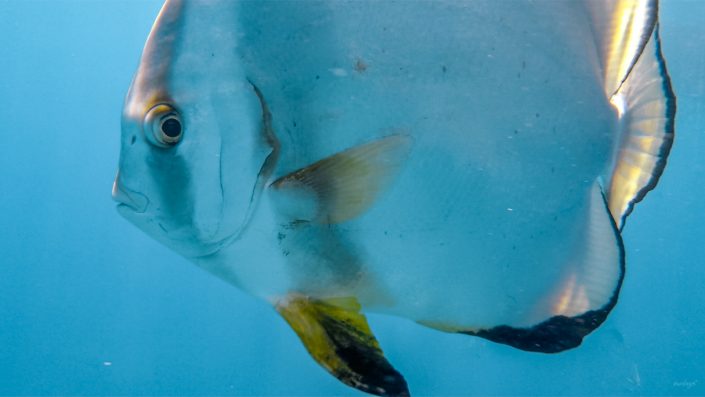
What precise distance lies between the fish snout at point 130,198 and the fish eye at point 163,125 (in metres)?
0.09

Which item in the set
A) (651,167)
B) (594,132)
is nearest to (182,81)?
(594,132)

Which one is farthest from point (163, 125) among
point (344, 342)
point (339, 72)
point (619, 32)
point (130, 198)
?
point (619, 32)

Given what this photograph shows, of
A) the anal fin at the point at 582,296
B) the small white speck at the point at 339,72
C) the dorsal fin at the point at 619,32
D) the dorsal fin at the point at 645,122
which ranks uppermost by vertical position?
the small white speck at the point at 339,72

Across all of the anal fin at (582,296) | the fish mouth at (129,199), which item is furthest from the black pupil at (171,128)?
the anal fin at (582,296)

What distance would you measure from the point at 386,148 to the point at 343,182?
0.26 ft

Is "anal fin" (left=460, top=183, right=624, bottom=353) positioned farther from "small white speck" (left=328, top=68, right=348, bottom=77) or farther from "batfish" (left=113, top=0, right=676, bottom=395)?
"small white speck" (left=328, top=68, right=348, bottom=77)

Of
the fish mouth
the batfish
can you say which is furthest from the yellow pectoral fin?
the fish mouth

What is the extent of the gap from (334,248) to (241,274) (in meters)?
0.16

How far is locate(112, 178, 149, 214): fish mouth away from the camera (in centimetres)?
81

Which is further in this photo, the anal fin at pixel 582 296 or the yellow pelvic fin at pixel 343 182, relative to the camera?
the anal fin at pixel 582 296

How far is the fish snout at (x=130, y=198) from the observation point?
0.81 metres

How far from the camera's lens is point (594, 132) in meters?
0.89

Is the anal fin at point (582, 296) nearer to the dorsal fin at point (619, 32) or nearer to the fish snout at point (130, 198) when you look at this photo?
the dorsal fin at point (619, 32)

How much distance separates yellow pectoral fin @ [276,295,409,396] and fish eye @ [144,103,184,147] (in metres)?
0.31
